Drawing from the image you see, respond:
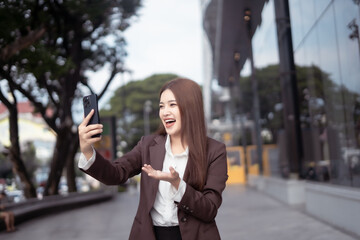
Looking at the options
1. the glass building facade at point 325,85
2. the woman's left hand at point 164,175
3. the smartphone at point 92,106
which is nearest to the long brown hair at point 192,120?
the woman's left hand at point 164,175

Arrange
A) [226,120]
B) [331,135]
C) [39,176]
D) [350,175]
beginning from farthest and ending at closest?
[226,120], [39,176], [331,135], [350,175]

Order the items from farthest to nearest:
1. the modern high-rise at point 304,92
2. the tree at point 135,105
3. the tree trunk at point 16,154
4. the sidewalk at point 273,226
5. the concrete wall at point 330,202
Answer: the tree at point 135,105 → the tree trunk at point 16,154 → the modern high-rise at point 304,92 → the sidewalk at point 273,226 → the concrete wall at point 330,202

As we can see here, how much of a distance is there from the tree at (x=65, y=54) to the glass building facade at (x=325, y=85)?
4.79 meters

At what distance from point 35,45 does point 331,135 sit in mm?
6027

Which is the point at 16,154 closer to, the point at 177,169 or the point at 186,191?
the point at 177,169

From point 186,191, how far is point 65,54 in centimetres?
1323

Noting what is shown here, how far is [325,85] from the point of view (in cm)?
888

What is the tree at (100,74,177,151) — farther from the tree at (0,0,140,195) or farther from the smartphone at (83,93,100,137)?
the smartphone at (83,93,100,137)

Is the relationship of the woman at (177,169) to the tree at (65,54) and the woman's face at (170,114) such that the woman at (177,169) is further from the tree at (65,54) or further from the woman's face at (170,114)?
the tree at (65,54)

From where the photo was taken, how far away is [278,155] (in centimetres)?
1448

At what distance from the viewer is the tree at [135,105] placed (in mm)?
49062

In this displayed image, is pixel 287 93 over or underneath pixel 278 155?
over

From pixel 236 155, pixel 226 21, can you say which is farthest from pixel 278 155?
pixel 236 155

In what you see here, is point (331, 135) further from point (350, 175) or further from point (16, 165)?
point (16, 165)
